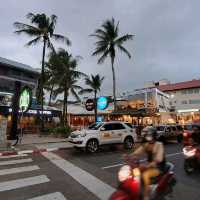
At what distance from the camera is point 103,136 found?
16.4 m

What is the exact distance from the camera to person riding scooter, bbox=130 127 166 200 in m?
A: 5.24

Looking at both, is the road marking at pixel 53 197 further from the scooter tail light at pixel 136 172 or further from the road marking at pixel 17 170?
the road marking at pixel 17 170

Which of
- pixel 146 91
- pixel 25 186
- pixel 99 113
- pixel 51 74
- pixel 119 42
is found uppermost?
pixel 119 42

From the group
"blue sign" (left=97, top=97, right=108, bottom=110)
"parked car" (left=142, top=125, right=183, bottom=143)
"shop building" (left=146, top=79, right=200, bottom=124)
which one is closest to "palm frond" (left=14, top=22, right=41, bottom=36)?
"blue sign" (left=97, top=97, right=108, bottom=110)

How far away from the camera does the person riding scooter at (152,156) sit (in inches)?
206

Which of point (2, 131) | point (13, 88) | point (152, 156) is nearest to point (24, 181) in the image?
point (152, 156)

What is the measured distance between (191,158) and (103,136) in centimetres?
751

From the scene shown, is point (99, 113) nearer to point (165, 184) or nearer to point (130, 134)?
point (130, 134)

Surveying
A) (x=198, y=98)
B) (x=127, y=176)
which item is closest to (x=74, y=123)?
(x=198, y=98)

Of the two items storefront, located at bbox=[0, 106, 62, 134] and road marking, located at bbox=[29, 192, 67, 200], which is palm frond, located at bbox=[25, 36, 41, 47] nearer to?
storefront, located at bbox=[0, 106, 62, 134]

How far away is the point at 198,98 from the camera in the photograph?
6262 centimetres

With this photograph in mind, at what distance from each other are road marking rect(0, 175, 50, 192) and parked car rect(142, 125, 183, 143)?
1406 cm

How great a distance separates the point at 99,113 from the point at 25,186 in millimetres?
36291

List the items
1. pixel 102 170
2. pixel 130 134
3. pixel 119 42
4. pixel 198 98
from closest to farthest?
pixel 102 170 → pixel 130 134 → pixel 119 42 → pixel 198 98
